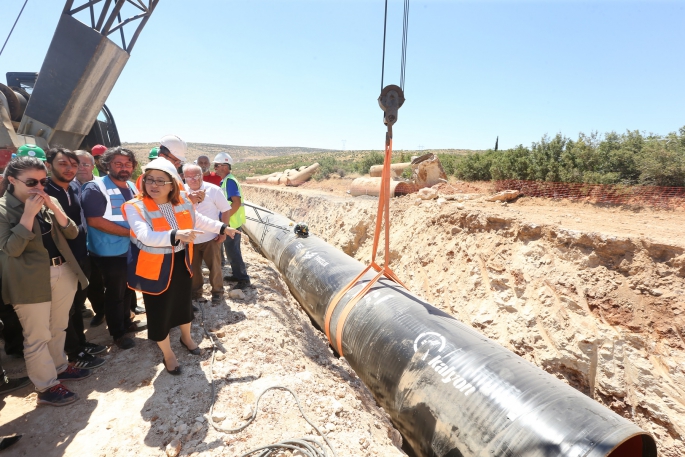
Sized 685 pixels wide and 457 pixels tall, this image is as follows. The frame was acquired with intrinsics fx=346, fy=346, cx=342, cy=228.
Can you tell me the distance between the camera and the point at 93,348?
11.1 feet

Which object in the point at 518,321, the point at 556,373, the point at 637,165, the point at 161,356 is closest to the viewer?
the point at 161,356

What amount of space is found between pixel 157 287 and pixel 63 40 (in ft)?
18.5

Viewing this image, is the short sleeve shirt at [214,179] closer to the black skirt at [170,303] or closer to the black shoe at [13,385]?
the black skirt at [170,303]

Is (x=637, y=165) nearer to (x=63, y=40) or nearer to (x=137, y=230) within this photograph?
(x=137, y=230)

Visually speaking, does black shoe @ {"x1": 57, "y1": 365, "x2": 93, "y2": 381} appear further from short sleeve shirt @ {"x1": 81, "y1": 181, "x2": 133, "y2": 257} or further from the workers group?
short sleeve shirt @ {"x1": 81, "y1": 181, "x2": 133, "y2": 257}

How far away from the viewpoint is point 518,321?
4887 millimetres

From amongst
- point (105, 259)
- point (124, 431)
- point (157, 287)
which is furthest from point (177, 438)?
point (105, 259)

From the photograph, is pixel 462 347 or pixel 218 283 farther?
pixel 218 283

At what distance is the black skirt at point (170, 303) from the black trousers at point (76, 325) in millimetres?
930

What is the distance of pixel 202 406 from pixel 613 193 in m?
9.50

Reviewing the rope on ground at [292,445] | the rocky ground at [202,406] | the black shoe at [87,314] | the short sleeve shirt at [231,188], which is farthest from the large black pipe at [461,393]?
the black shoe at [87,314]

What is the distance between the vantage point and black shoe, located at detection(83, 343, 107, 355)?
132 inches

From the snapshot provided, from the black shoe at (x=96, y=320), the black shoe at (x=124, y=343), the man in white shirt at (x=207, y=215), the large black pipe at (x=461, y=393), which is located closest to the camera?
the large black pipe at (x=461, y=393)

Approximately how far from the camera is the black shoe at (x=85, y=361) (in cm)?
315
